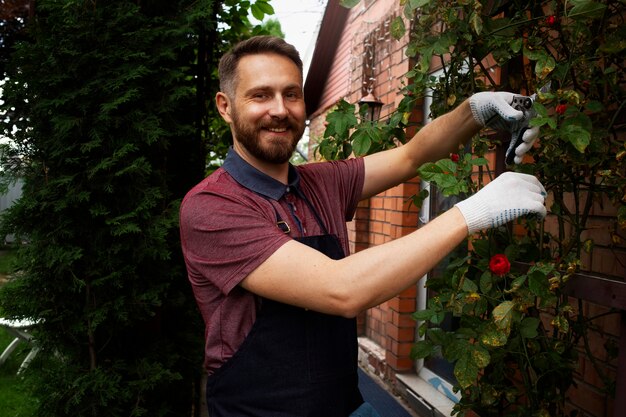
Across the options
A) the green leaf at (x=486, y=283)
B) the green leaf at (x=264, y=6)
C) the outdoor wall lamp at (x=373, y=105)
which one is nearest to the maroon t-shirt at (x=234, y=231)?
the green leaf at (x=486, y=283)

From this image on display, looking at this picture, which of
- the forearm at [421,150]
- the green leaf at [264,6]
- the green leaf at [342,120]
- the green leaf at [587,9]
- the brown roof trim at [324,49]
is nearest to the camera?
the green leaf at [587,9]

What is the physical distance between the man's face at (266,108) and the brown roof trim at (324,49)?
6.49 meters

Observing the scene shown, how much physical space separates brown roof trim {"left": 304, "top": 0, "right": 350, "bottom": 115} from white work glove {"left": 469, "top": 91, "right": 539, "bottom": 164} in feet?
21.7

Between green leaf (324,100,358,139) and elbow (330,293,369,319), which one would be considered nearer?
elbow (330,293,369,319)

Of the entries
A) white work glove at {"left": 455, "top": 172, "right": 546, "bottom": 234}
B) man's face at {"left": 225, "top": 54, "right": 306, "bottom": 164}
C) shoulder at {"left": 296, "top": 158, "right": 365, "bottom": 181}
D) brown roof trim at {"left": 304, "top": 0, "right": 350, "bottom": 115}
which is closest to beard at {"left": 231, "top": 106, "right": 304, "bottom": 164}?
man's face at {"left": 225, "top": 54, "right": 306, "bottom": 164}

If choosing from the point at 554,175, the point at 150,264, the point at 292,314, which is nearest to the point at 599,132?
the point at 554,175

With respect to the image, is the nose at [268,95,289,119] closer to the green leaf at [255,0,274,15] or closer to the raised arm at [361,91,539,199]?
the raised arm at [361,91,539,199]

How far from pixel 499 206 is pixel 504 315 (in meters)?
0.29

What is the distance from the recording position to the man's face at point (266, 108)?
6.31 ft

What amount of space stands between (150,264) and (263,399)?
1098 millimetres

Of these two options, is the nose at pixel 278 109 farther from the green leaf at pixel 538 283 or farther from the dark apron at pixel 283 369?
the green leaf at pixel 538 283

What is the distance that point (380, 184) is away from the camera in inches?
92.2

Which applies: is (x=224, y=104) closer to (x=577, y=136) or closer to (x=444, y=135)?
(x=444, y=135)

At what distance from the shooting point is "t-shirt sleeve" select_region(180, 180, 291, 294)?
1.58m
